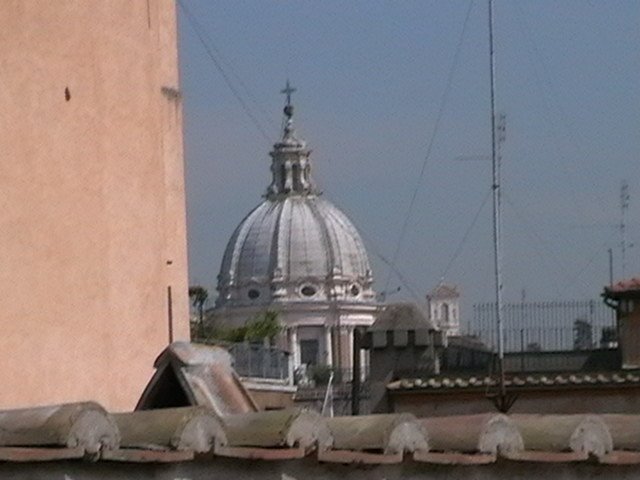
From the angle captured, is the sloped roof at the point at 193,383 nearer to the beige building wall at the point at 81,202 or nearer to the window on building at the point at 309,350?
the beige building wall at the point at 81,202

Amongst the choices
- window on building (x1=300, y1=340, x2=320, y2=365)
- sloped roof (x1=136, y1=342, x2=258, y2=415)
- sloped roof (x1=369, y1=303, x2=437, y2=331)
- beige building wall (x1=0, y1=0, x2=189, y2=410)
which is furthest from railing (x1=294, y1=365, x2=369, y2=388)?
window on building (x1=300, y1=340, x2=320, y2=365)

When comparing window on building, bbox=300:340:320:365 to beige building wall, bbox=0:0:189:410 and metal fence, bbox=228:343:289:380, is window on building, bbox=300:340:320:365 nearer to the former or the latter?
metal fence, bbox=228:343:289:380

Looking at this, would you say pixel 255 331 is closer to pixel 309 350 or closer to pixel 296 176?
pixel 309 350

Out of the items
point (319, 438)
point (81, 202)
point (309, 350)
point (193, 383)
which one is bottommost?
point (309, 350)

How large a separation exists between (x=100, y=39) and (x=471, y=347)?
17.2 meters

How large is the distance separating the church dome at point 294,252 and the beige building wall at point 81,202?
Result: 115 meters

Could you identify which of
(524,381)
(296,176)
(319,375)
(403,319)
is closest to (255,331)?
(319,375)

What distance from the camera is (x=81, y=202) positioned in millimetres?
12211

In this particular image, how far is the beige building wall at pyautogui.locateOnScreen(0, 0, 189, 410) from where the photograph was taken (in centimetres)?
1172

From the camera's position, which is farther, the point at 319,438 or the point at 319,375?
the point at 319,375

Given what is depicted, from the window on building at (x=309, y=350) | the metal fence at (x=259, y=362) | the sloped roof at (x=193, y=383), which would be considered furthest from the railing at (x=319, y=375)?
the window on building at (x=309, y=350)

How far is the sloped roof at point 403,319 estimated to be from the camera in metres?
30.5

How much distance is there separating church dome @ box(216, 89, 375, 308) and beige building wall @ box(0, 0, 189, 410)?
115m

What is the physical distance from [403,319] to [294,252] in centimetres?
10019
